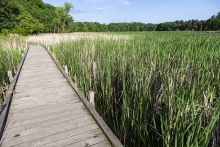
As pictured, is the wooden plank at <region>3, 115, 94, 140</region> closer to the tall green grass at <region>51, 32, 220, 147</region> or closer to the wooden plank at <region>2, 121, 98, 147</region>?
the wooden plank at <region>2, 121, 98, 147</region>

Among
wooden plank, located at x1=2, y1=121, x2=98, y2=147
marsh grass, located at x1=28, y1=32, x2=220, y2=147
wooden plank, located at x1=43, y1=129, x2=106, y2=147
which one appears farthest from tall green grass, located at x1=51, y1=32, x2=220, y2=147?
wooden plank, located at x1=2, y1=121, x2=98, y2=147

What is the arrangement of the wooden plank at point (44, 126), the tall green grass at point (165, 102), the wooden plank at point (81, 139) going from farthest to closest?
the wooden plank at point (44, 126) → the wooden plank at point (81, 139) → the tall green grass at point (165, 102)

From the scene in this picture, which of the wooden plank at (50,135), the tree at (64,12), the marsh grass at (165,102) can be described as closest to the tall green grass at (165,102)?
the marsh grass at (165,102)

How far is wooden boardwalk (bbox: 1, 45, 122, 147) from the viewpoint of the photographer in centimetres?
171

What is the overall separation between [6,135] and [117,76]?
220 centimetres

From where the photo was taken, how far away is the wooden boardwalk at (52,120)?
1713mm

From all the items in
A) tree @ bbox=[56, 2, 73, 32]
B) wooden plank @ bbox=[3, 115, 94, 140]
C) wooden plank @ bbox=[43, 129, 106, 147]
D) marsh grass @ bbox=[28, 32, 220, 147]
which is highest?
tree @ bbox=[56, 2, 73, 32]

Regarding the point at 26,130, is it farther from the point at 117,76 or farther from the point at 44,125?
the point at 117,76

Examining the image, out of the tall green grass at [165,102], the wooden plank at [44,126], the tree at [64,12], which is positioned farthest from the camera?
the tree at [64,12]

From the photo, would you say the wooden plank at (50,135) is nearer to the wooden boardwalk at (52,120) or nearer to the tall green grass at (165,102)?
the wooden boardwalk at (52,120)

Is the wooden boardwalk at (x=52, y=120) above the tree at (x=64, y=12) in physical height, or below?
below

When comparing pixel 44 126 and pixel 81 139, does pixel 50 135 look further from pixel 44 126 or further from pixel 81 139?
→ pixel 81 139

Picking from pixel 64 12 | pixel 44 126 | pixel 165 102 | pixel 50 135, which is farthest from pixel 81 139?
pixel 64 12

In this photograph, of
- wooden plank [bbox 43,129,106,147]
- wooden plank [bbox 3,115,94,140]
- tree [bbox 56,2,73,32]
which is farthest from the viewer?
tree [bbox 56,2,73,32]
